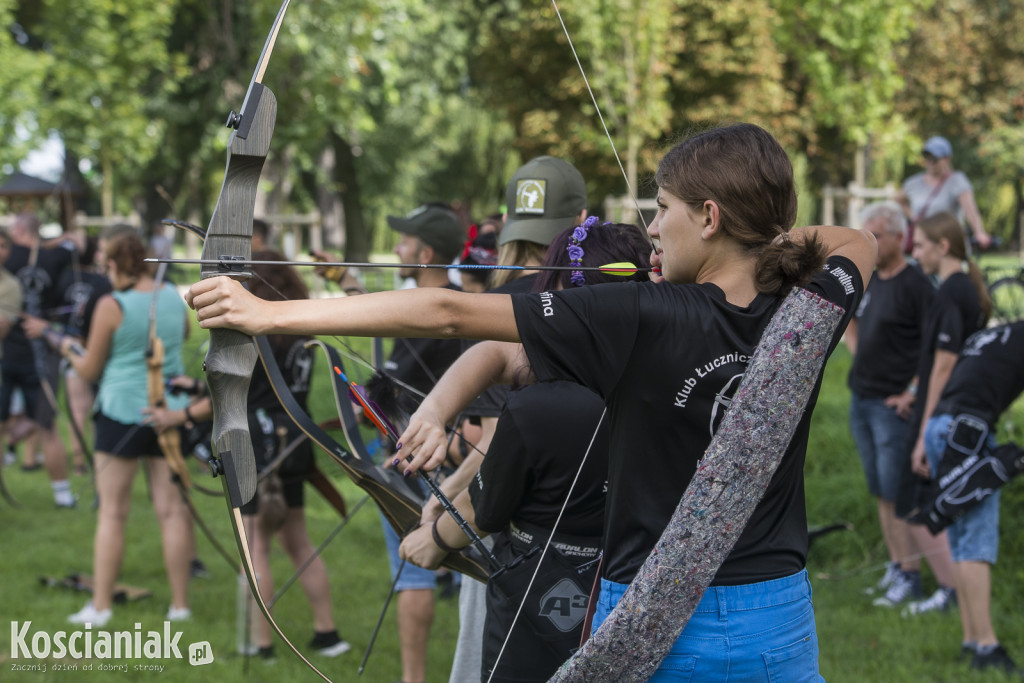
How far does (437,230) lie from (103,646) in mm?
2642

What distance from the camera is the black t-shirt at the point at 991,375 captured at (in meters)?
4.09

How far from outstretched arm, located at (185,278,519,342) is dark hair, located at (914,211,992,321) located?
366cm

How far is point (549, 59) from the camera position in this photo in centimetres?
1903

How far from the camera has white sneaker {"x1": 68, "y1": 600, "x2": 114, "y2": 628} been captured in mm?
4820

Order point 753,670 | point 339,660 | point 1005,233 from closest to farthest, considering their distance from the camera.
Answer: point 753,670 < point 339,660 < point 1005,233

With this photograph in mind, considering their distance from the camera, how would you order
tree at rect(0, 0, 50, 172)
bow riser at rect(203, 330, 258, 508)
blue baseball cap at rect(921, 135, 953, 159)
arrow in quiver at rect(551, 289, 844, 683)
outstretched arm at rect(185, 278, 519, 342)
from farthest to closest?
tree at rect(0, 0, 50, 172) < blue baseball cap at rect(921, 135, 953, 159) < bow riser at rect(203, 330, 258, 508) < arrow in quiver at rect(551, 289, 844, 683) < outstretched arm at rect(185, 278, 519, 342)

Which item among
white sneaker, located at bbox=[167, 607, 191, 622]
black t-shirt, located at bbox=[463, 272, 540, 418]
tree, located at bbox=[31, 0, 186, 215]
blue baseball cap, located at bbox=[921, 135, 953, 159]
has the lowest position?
white sneaker, located at bbox=[167, 607, 191, 622]

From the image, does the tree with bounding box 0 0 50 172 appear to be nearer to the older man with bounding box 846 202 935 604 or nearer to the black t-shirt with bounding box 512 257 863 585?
the older man with bounding box 846 202 935 604

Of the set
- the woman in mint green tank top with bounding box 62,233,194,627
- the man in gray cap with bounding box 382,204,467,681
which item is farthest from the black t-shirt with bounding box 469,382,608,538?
the woman in mint green tank top with bounding box 62,233,194,627

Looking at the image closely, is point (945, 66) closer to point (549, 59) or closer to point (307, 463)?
point (549, 59)

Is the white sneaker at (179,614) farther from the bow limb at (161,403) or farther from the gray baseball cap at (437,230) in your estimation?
the gray baseball cap at (437,230)

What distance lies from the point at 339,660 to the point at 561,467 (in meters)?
2.74

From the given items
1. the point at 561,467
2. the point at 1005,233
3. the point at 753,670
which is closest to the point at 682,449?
the point at 753,670

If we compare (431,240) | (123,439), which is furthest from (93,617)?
(431,240)
